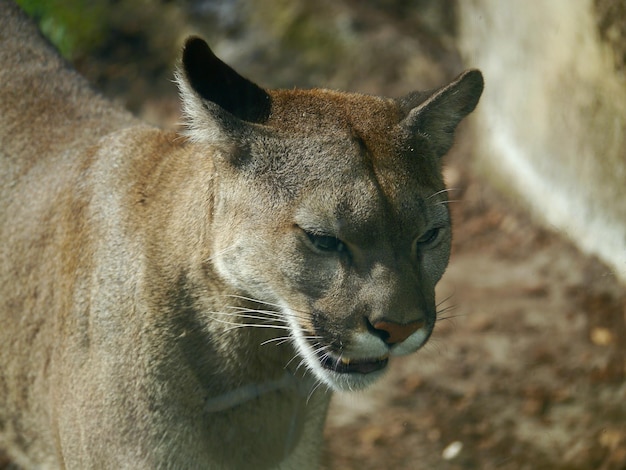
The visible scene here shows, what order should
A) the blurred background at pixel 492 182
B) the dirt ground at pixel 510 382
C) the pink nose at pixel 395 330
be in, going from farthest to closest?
the blurred background at pixel 492 182 → the dirt ground at pixel 510 382 → the pink nose at pixel 395 330

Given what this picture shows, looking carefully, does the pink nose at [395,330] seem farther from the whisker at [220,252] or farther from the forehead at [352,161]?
the whisker at [220,252]

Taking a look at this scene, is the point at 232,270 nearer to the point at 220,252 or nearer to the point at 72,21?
the point at 220,252

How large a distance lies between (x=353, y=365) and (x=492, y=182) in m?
5.76

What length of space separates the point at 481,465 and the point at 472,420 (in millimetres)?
412

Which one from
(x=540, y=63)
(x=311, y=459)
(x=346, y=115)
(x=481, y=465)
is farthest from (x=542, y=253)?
(x=346, y=115)

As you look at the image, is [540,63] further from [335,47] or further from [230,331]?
[230,331]

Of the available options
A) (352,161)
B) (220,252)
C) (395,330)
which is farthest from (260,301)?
(352,161)

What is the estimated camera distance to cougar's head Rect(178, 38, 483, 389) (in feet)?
13.5

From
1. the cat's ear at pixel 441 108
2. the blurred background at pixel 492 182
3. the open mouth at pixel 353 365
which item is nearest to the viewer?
the open mouth at pixel 353 365

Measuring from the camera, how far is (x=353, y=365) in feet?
14.2

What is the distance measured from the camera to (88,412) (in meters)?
4.67

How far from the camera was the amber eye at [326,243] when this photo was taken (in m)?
4.13

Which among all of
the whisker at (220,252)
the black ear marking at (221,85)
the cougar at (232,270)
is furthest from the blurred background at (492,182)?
the black ear marking at (221,85)

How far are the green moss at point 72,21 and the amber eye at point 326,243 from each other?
254 inches
